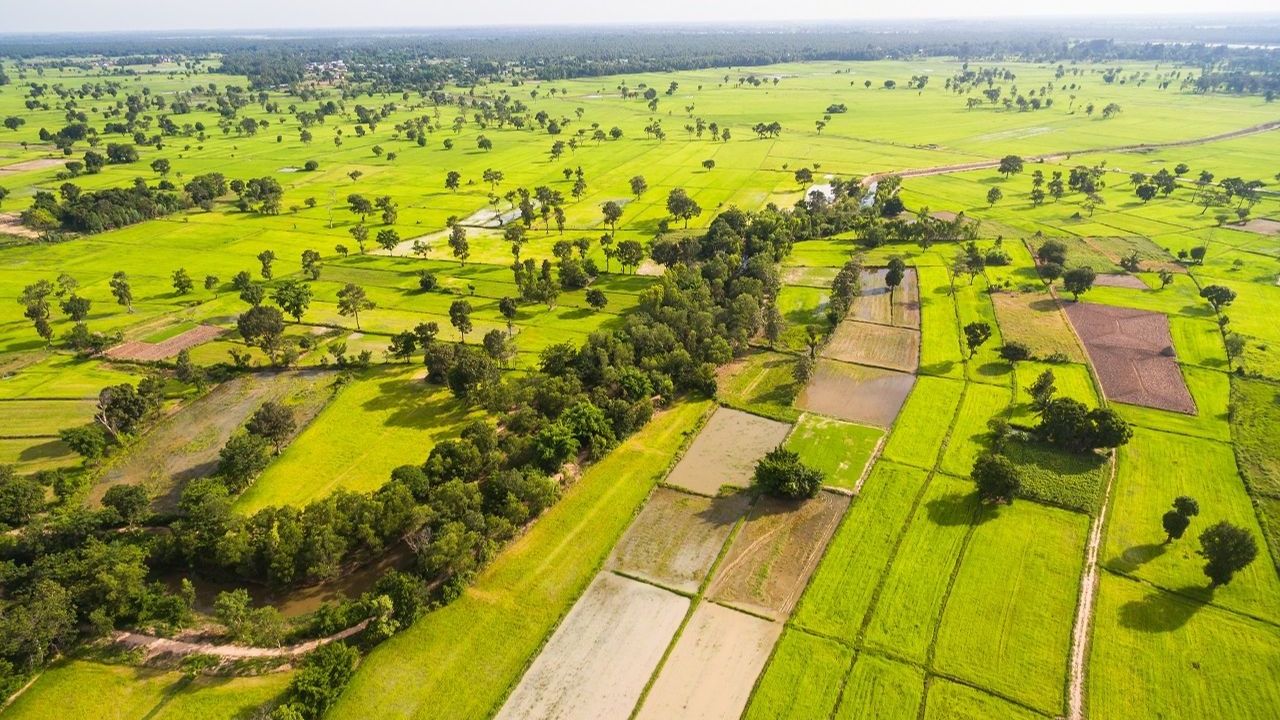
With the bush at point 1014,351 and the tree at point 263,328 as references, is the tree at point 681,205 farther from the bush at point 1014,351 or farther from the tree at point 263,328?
the tree at point 263,328

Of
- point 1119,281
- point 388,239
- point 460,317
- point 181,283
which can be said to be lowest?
point 1119,281

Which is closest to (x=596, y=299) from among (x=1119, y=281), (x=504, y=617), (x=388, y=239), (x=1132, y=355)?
(x=388, y=239)

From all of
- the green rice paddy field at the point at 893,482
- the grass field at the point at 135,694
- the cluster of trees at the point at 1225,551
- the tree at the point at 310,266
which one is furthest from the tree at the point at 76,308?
the cluster of trees at the point at 1225,551

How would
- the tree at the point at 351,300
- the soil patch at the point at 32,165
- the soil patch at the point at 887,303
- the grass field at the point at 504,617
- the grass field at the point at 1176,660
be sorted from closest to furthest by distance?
the grass field at the point at 1176,660 < the grass field at the point at 504,617 < the tree at the point at 351,300 < the soil patch at the point at 887,303 < the soil patch at the point at 32,165

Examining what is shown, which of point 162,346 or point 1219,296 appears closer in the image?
point 162,346

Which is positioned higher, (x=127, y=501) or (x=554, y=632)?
(x=127, y=501)

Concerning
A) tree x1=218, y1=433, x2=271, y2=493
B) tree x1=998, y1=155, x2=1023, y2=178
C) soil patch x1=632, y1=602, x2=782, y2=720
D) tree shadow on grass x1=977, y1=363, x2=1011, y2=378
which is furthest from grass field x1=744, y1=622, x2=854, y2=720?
tree x1=998, y1=155, x2=1023, y2=178

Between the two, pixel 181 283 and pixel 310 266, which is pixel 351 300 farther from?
pixel 181 283
